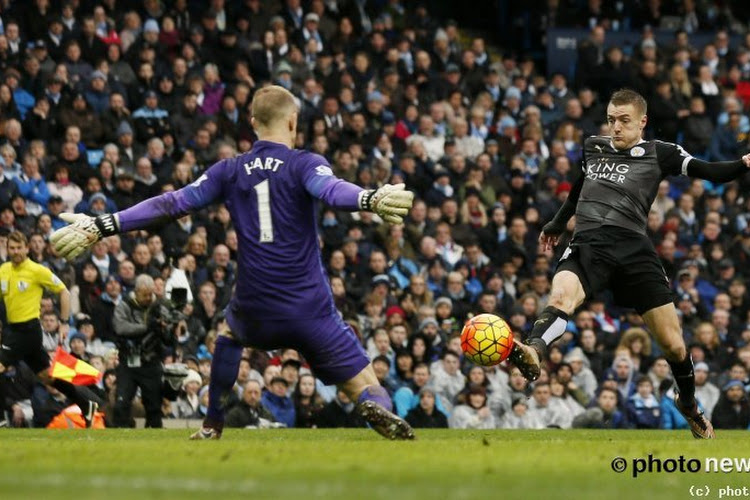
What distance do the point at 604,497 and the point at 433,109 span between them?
1884cm

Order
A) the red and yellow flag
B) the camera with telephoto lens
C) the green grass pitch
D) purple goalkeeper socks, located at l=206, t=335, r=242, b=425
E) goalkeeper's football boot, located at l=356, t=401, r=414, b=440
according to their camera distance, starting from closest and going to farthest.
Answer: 1. the green grass pitch
2. goalkeeper's football boot, located at l=356, t=401, r=414, b=440
3. purple goalkeeper socks, located at l=206, t=335, r=242, b=425
4. the red and yellow flag
5. the camera with telephoto lens

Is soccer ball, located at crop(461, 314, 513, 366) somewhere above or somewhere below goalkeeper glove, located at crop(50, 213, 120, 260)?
below

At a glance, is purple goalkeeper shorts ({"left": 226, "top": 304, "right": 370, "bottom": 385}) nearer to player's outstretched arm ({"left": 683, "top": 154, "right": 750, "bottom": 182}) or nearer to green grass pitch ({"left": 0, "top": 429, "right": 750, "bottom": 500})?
green grass pitch ({"left": 0, "top": 429, "right": 750, "bottom": 500})

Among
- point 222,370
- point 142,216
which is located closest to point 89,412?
point 222,370

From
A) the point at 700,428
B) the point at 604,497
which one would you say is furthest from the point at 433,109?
the point at 604,497

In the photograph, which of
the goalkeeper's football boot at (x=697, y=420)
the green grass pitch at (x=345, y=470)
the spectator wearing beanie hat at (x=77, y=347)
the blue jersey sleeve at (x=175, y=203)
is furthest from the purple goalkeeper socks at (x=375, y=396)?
the spectator wearing beanie hat at (x=77, y=347)

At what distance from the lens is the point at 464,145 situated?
25.5 m

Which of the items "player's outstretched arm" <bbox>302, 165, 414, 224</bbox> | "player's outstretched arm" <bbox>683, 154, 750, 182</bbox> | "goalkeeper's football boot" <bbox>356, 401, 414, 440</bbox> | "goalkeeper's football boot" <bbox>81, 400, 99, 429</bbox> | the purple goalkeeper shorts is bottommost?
"goalkeeper's football boot" <bbox>81, 400, 99, 429</bbox>

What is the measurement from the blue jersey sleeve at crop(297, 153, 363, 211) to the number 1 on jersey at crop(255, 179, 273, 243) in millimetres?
268

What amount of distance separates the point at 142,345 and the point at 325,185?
752cm

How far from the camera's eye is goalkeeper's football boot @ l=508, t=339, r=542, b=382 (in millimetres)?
10563

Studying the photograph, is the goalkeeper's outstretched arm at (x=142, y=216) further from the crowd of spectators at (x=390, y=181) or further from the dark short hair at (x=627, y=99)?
the crowd of spectators at (x=390, y=181)

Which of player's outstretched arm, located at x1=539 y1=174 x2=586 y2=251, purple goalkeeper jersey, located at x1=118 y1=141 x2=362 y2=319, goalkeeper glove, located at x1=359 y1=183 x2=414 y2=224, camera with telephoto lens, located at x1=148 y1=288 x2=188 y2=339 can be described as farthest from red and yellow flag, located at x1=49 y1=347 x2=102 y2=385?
goalkeeper glove, located at x1=359 y1=183 x2=414 y2=224

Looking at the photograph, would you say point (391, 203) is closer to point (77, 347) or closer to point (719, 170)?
point (719, 170)
